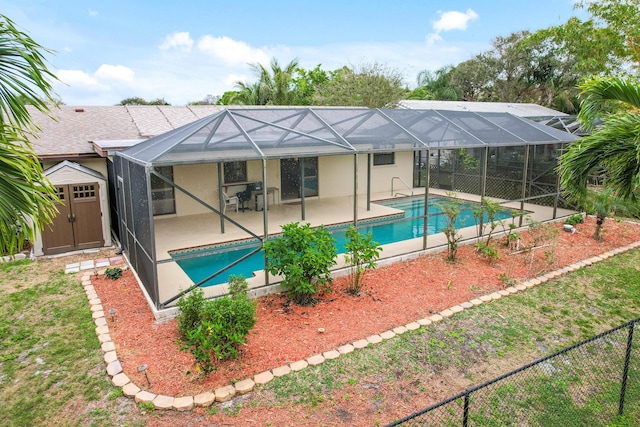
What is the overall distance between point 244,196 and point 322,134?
5.12 m

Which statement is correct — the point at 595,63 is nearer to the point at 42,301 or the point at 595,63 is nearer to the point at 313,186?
the point at 313,186

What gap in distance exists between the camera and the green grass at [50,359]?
13.9 feet

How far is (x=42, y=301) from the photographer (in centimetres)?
684

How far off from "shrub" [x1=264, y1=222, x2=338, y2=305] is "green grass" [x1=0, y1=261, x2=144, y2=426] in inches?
101

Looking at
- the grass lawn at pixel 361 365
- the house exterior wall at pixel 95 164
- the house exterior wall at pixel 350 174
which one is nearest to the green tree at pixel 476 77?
the house exterior wall at pixel 350 174

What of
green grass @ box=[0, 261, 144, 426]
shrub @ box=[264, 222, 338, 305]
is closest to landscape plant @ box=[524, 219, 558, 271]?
shrub @ box=[264, 222, 338, 305]

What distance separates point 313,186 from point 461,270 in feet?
24.9

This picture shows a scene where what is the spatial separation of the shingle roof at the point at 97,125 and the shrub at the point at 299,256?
626 cm

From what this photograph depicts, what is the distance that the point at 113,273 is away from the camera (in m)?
7.79

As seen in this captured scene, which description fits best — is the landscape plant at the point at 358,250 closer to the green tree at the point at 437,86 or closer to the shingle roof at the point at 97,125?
the shingle roof at the point at 97,125

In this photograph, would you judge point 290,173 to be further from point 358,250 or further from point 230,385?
point 230,385

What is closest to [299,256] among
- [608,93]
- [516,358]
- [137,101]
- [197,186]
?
[516,358]

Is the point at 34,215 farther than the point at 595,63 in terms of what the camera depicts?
No

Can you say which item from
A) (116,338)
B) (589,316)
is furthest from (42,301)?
(589,316)
